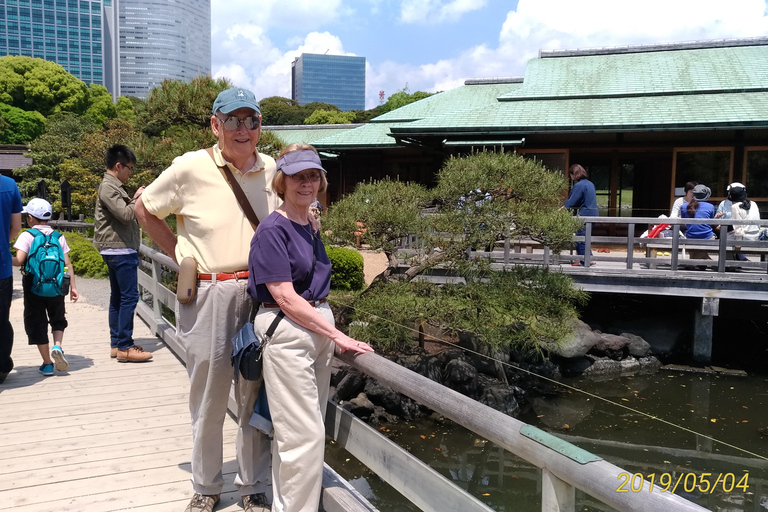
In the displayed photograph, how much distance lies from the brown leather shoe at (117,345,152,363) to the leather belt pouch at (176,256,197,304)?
2.97 meters

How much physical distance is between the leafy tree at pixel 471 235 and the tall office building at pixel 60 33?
140m

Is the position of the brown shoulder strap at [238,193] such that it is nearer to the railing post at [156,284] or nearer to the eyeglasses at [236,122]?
the eyeglasses at [236,122]

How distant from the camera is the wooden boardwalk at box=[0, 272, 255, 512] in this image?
9.51ft

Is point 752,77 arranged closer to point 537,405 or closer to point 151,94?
point 537,405

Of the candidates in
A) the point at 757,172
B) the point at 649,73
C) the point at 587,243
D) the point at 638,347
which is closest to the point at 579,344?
the point at 638,347

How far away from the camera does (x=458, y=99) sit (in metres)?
18.2

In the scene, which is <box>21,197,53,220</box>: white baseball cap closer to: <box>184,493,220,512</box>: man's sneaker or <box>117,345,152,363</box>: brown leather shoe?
<box>117,345,152,363</box>: brown leather shoe

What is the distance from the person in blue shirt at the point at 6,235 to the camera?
4.29 meters

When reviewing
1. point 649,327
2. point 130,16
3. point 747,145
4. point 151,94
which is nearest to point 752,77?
point 747,145

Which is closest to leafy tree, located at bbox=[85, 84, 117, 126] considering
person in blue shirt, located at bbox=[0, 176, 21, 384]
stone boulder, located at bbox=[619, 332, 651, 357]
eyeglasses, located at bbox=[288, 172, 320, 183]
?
stone boulder, located at bbox=[619, 332, 651, 357]

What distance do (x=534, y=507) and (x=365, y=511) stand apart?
3594 mm

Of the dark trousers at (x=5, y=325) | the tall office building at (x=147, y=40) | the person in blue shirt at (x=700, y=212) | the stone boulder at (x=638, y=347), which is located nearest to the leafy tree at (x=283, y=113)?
the person in blue shirt at (x=700, y=212)

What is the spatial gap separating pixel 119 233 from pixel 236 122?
279 cm

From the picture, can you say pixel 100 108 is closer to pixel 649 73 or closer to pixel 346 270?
pixel 346 270
